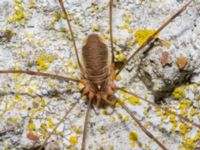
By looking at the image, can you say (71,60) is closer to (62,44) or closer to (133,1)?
(62,44)

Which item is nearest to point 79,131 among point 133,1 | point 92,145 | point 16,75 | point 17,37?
point 92,145

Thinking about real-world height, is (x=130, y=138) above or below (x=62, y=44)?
below

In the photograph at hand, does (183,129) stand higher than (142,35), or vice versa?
(142,35)

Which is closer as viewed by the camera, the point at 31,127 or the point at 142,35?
the point at 31,127

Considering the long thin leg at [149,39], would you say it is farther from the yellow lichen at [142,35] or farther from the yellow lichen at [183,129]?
the yellow lichen at [183,129]

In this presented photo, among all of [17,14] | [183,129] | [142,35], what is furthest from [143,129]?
[17,14]

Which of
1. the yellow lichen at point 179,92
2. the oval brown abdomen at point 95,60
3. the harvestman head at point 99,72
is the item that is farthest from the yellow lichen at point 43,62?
the yellow lichen at point 179,92

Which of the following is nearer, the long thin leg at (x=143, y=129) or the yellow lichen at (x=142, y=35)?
the long thin leg at (x=143, y=129)

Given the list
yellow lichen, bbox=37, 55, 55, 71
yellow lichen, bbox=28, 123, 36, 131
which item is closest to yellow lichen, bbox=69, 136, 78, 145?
yellow lichen, bbox=28, 123, 36, 131

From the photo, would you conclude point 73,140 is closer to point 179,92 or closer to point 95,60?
point 95,60
